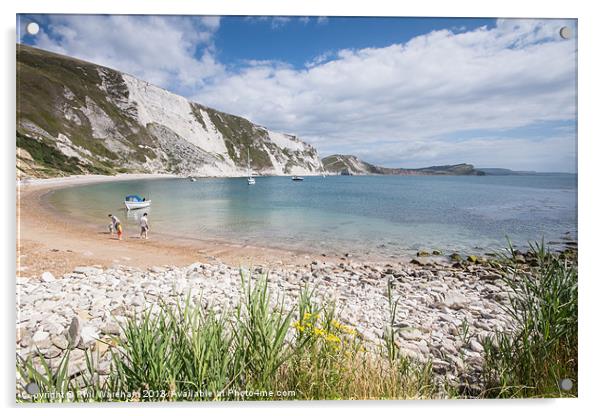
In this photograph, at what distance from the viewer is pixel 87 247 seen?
275 centimetres

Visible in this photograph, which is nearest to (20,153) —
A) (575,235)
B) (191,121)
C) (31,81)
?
(31,81)

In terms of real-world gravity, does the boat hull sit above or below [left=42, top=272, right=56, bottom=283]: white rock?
above

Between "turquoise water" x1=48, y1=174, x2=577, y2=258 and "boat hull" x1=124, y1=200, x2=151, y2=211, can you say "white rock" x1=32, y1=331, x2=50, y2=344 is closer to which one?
"turquoise water" x1=48, y1=174, x2=577, y2=258

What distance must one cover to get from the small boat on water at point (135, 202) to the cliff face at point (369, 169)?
6.23 feet

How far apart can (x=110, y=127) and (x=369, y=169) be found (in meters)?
2.94

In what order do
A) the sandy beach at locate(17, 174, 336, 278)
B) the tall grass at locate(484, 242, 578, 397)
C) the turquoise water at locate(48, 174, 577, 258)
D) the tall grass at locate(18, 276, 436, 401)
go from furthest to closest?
the turquoise water at locate(48, 174, 577, 258) < the sandy beach at locate(17, 174, 336, 278) < the tall grass at locate(484, 242, 578, 397) < the tall grass at locate(18, 276, 436, 401)

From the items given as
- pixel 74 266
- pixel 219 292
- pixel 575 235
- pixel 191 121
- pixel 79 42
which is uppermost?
pixel 79 42

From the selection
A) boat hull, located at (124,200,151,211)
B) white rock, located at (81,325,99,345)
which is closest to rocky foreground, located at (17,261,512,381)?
white rock, located at (81,325,99,345)

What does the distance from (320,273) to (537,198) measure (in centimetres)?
209

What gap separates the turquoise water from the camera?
2791 millimetres

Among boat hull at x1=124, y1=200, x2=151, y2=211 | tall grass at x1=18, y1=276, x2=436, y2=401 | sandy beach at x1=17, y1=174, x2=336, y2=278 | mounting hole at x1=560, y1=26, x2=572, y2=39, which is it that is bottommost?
tall grass at x1=18, y1=276, x2=436, y2=401

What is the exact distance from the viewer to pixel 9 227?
2416 mm

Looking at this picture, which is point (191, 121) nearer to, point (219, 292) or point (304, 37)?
point (304, 37)

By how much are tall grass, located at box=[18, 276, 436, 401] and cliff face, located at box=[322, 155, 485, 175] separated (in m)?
1.77
